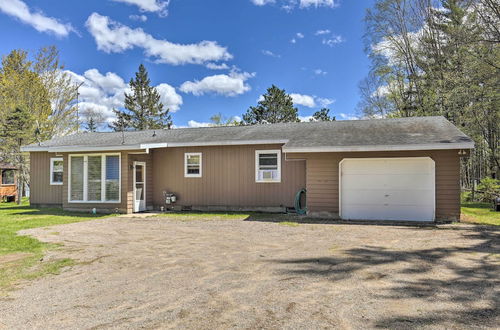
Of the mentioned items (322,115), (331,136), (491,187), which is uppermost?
(322,115)

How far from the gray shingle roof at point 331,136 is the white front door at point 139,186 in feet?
3.15

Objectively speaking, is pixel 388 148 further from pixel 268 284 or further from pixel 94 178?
pixel 94 178

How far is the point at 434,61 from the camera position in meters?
20.3

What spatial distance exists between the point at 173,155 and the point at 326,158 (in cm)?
612

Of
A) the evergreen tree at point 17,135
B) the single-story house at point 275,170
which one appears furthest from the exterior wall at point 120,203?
the evergreen tree at point 17,135

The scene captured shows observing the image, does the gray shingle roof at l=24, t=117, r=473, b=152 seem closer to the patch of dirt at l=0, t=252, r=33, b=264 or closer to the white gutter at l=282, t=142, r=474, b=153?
the white gutter at l=282, t=142, r=474, b=153

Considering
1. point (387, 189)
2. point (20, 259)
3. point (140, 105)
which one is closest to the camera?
point (20, 259)

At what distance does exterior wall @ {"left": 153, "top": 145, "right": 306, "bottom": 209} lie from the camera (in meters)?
11.8

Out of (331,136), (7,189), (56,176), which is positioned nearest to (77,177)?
(56,176)

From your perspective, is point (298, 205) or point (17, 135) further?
point (17, 135)

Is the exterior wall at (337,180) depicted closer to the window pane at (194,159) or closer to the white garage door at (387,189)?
the white garage door at (387,189)

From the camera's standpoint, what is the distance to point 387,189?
9625 millimetres

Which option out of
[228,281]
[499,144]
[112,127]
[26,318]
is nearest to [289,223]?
[228,281]

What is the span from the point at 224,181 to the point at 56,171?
25.3 feet
